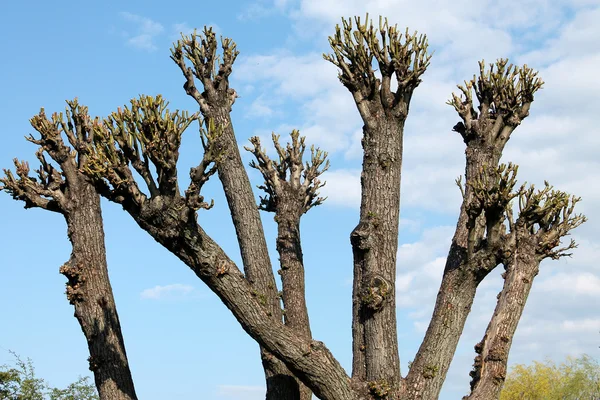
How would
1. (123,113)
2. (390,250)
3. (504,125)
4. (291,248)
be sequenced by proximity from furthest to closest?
(291,248) → (504,125) → (390,250) → (123,113)

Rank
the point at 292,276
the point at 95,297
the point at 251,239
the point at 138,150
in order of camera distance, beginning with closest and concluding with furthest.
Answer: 1. the point at 138,150
2. the point at 95,297
3. the point at 251,239
4. the point at 292,276

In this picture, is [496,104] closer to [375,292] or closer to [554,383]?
[375,292]

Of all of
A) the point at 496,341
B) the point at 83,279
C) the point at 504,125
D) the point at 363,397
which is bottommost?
the point at 363,397

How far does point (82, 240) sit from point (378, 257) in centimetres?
547

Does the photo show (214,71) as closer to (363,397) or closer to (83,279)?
(83,279)

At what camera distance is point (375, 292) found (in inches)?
478

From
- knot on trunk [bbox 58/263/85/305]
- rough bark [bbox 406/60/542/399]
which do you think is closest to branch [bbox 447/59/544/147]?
rough bark [bbox 406/60/542/399]

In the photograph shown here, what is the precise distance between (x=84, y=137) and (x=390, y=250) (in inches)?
247

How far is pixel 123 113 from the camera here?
10.4 meters

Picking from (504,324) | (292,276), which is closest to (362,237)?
(292,276)

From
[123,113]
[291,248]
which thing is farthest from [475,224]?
[123,113]

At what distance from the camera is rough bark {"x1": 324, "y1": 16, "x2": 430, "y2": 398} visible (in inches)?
478

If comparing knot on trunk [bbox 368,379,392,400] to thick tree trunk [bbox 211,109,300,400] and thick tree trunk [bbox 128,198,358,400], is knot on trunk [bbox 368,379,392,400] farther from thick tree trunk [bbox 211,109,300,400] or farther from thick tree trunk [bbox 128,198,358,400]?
thick tree trunk [bbox 211,109,300,400]

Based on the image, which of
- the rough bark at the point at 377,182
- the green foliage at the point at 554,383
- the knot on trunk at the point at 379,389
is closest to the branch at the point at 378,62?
the rough bark at the point at 377,182
